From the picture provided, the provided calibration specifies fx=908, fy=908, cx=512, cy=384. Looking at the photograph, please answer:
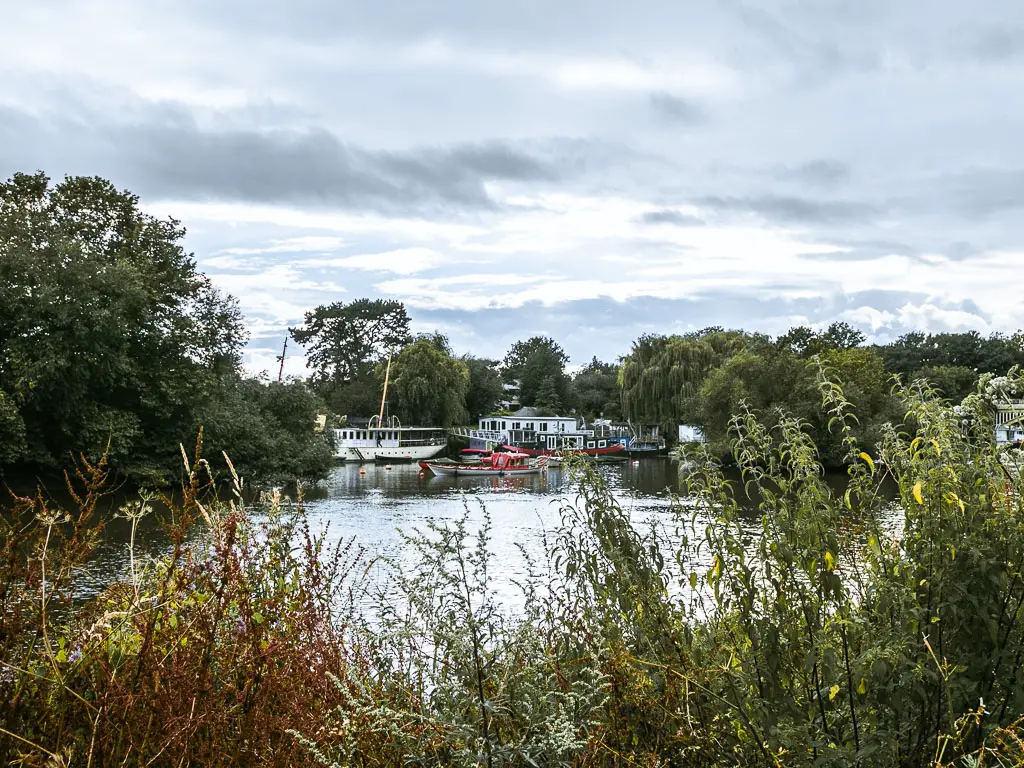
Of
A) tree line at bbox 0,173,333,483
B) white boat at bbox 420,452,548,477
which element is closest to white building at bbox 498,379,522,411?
white boat at bbox 420,452,548,477

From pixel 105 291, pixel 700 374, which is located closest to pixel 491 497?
pixel 105 291

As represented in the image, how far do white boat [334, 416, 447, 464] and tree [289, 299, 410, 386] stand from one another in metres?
20.5

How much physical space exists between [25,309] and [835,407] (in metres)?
27.0

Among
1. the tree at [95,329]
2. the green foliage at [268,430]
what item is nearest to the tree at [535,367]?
the green foliage at [268,430]

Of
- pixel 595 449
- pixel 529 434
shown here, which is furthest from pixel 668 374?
pixel 529 434

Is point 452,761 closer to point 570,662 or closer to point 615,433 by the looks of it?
point 570,662

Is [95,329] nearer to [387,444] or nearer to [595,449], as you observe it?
[387,444]

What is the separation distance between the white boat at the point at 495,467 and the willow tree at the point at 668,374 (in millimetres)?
10347

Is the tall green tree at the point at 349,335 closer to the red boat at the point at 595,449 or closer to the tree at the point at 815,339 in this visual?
the red boat at the point at 595,449

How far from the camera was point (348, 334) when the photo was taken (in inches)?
3351

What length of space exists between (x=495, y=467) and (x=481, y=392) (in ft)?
94.2

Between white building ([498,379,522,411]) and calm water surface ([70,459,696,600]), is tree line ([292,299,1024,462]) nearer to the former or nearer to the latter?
white building ([498,379,522,411])

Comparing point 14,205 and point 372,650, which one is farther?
point 14,205

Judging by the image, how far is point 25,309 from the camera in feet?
84.7
